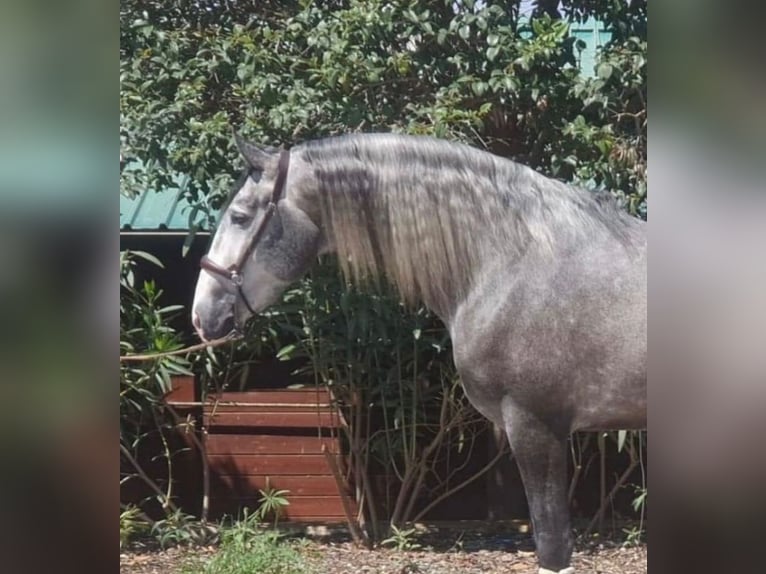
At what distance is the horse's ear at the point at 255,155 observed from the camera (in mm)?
3057

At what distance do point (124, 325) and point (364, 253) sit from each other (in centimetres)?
142

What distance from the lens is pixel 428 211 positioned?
297 centimetres

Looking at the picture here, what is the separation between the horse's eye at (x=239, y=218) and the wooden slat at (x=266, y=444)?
126 centimetres

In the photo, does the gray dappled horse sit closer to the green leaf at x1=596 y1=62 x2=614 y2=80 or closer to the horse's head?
the horse's head

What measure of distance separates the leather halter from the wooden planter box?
1077 mm

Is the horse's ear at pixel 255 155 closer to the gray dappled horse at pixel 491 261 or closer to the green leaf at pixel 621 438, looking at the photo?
the gray dappled horse at pixel 491 261

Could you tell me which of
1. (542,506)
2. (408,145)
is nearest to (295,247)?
(408,145)

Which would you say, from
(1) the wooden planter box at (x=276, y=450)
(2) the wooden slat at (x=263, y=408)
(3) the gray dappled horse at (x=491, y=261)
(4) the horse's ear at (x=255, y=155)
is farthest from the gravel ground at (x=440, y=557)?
(4) the horse's ear at (x=255, y=155)

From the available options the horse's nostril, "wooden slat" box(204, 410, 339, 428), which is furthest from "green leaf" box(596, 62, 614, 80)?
"wooden slat" box(204, 410, 339, 428)

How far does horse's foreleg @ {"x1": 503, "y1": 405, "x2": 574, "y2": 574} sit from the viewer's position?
2953 millimetres

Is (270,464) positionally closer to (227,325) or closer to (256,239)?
(227,325)

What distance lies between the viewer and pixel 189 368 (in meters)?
3.99

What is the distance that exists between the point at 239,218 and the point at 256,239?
9 cm

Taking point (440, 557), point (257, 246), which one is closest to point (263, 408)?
point (440, 557)
